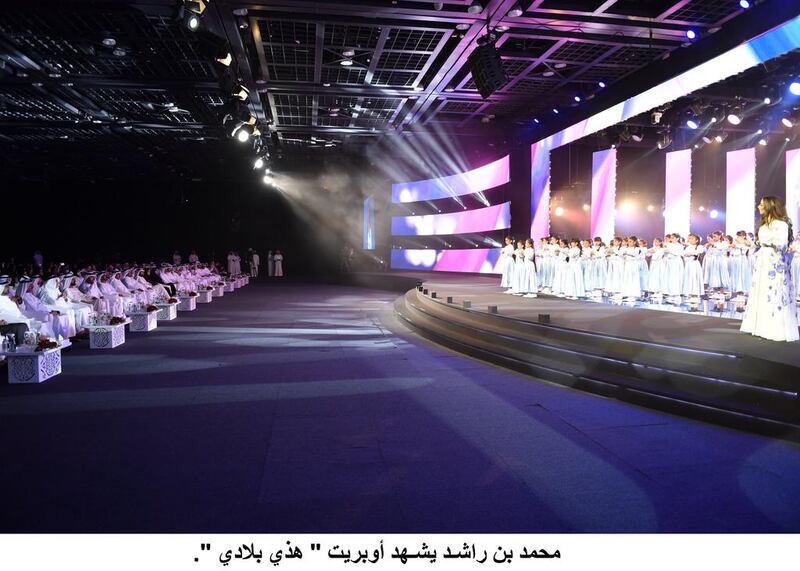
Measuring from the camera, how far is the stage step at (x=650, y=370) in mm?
3709

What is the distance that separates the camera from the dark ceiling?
7.24 metres

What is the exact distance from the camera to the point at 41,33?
803 centimetres

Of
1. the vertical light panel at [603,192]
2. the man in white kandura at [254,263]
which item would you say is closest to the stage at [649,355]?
the vertical light panel at [603,192]

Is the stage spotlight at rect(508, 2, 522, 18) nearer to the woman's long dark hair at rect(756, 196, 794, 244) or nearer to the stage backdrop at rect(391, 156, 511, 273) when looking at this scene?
the woman's long dark hair at rect(756, 196, 794, 244)

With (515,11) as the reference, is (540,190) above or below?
below

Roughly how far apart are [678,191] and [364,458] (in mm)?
13081

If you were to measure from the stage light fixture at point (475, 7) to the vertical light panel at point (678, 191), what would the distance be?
8.78 meters

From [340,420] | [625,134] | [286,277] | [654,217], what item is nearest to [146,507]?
[340,420]

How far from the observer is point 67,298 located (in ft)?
25.9

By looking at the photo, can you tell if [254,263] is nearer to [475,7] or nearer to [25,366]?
[475,7]

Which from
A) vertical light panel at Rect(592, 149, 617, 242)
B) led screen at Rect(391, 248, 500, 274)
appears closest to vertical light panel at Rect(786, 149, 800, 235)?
vertical light panel at Rect(592, 149, 617, 242)

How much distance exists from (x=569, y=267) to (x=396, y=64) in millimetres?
5037

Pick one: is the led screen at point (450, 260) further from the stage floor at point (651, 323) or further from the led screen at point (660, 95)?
the stage floor at point (651, 323)

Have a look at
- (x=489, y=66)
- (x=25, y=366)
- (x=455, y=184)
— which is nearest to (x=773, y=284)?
(x=489, y=66)
